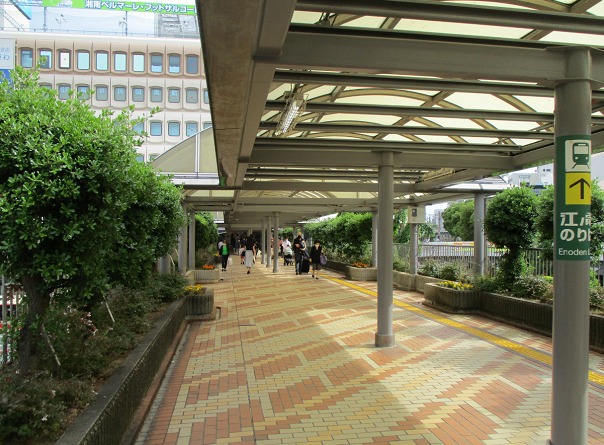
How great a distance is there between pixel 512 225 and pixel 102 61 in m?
47.2

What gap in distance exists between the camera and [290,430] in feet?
15.6

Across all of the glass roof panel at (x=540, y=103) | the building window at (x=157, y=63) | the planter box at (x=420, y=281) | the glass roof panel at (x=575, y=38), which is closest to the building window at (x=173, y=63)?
the building window at (x=157, y=63)

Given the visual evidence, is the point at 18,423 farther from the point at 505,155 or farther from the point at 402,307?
the point at 402,307

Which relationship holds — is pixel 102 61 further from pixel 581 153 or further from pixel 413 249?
pixel 581 153

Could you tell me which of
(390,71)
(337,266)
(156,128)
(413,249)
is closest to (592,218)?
(390,71)

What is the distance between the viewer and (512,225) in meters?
10.9

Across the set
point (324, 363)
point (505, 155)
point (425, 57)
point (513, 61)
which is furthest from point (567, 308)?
point (505, 155)

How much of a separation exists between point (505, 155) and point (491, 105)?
112 inches

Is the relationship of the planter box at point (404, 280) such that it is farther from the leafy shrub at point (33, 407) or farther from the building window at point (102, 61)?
the building window at point (102, 61)

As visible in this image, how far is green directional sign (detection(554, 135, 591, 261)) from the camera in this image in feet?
13.2

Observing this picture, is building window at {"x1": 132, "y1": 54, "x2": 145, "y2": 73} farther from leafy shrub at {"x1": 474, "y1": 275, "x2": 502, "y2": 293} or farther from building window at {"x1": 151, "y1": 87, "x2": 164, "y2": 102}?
leafy shrub at {"x1": 474, "y1": 275, "x2": 502, "y2": 293}

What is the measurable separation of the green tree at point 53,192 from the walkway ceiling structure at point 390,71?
102 cm

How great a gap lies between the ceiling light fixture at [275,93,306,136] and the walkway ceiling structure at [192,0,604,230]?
169 millimetres

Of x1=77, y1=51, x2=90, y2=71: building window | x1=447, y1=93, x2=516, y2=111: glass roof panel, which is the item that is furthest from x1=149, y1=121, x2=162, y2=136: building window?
x1=447, y1=93, x2=516, y2=111: glass roof panel
